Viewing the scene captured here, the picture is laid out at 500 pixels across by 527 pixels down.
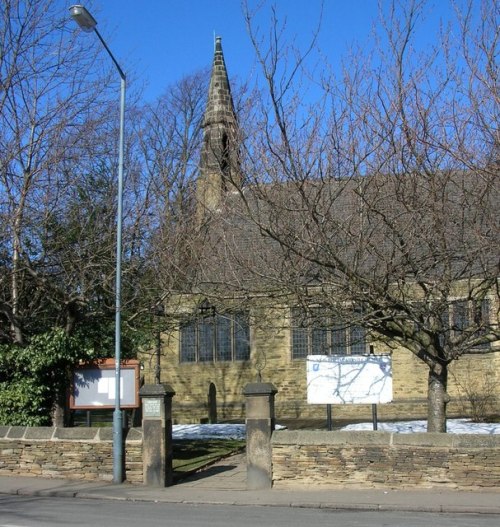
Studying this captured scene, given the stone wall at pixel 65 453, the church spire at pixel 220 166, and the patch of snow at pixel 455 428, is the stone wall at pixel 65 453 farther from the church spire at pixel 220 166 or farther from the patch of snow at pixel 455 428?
the patch of snow at pixel 455 428

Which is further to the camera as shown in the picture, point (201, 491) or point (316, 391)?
point (316, 391)

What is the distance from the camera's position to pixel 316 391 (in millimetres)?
14289

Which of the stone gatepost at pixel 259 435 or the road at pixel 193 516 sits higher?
the stone gatepost at pixel 259 435

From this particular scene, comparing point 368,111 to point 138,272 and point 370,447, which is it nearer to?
point 370,447

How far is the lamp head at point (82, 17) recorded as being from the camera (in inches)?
453

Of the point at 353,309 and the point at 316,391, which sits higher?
the point at 353,309

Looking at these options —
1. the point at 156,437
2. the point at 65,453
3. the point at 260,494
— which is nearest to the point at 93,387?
the point at 65,453

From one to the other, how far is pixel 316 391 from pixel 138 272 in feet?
16.5

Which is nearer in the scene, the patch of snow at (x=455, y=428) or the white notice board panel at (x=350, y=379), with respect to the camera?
the white notice board panel at (x=350, y=379)

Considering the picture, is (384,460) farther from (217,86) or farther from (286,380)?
(217,86)

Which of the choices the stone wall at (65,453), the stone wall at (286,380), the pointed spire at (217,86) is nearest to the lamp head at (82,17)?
the stone wall at (65,453)

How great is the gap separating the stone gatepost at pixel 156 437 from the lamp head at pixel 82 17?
6.47 meters

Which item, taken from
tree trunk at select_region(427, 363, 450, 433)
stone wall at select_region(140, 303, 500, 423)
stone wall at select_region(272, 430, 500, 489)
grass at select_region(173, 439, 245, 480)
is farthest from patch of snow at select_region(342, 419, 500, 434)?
stone wall at select_region(272, 430, 500, 489)

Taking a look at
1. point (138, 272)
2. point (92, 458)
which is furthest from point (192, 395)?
point (92, 458)
